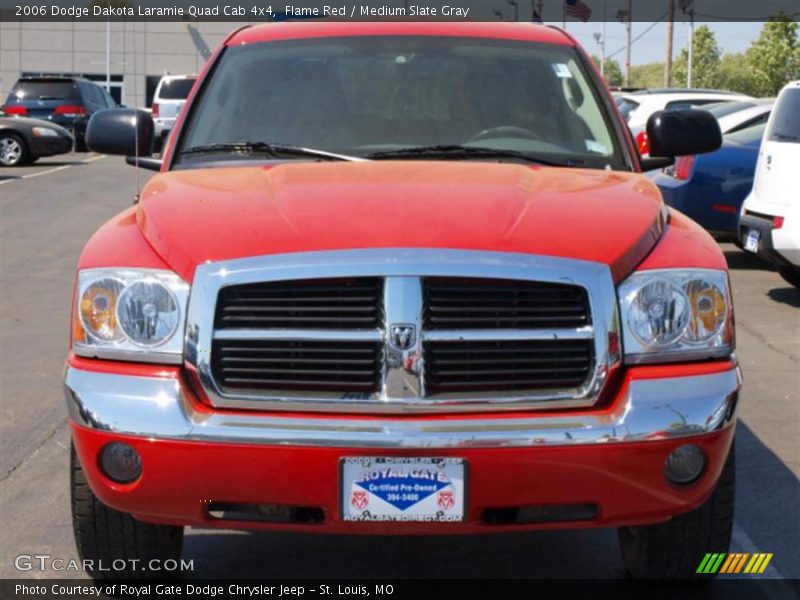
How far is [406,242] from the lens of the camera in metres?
3.64

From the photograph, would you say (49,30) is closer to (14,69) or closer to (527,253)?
(14,69)

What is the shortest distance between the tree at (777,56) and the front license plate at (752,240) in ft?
180

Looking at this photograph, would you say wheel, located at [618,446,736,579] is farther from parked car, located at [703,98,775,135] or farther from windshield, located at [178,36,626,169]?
parked car, located at [703,98,775,135]

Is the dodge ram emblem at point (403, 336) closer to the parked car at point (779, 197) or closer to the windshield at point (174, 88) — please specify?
the parked car at point (779, 197)

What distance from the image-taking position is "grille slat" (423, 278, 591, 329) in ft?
11.9

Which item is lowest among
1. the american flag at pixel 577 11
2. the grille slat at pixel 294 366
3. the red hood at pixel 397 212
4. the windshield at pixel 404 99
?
the grille slat at pixel 294 366

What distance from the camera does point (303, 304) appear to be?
3.65 metres

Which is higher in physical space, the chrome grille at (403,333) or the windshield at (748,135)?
the chrome grille at (403,333)

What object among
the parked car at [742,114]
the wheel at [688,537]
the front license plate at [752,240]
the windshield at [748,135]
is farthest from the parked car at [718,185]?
the wheel at [688,537]

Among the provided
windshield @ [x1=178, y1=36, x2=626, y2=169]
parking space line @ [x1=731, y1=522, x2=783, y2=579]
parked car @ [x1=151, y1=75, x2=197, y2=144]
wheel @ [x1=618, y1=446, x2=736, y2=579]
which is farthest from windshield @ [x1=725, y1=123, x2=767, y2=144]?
parked car @ [x1=151, y1=75, x2=197, y2=144]

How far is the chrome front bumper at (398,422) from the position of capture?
3516mm

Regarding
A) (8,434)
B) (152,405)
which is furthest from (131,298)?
(8,434)

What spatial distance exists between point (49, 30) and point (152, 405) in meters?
63.6

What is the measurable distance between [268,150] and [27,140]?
21.0 m
